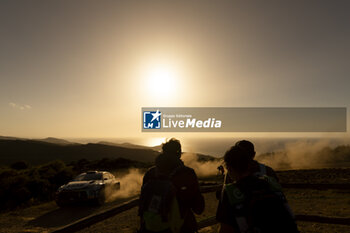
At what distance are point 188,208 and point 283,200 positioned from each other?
117 centimetres

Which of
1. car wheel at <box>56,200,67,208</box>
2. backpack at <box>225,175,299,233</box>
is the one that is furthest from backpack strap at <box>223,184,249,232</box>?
car wheel at <box>56,200,67,208</box>

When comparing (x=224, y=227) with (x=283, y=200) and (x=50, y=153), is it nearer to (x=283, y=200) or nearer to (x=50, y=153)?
(x=283, y=200)

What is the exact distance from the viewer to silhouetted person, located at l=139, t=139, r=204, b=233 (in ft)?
8.32

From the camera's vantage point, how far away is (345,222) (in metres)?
4.93

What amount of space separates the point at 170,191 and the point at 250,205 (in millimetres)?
899

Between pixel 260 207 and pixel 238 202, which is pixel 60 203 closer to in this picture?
pixel 238 202

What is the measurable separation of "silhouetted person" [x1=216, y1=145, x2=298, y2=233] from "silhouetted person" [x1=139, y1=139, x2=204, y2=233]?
63cm

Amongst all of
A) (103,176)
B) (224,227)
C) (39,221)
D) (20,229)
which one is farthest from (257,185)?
(103,176)

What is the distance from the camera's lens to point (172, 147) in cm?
299

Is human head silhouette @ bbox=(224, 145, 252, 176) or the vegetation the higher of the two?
human head silhouette @ bbox=(224, 145, 252, 176)

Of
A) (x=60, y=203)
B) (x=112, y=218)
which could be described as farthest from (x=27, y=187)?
(x=112, y=218)

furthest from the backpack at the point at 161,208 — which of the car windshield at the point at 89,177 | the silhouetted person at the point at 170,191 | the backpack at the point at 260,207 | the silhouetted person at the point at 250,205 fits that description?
the car windshield at the point at 89,177

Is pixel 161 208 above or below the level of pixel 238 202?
below

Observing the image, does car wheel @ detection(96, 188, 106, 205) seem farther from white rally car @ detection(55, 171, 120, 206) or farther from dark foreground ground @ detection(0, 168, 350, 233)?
dark foreground ground @ detection(0, 168, 350, 233)
